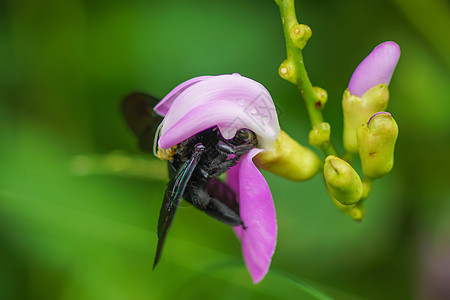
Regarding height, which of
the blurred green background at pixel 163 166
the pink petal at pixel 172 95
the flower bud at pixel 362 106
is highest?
the flower bud at pixel 362 106

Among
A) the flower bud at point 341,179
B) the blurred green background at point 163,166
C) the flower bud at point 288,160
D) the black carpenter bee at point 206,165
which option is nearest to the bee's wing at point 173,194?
the black carpenter bee at point 206,165

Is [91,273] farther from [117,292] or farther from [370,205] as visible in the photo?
[370,205]

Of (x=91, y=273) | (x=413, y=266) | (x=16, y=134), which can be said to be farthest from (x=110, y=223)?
(x=413, y=266)

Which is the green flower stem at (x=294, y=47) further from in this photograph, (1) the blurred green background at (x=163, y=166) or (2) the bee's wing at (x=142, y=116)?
(1) the blurred green background at (x=163, y=166)

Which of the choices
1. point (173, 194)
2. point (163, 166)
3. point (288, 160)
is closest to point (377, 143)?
point (288, 160)

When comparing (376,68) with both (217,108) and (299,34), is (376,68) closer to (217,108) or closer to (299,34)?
(299,34)

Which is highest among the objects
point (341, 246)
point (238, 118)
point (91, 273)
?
point (238, 118)

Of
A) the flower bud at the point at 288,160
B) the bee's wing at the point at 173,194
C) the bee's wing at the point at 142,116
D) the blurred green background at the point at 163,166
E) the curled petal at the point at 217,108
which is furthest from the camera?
the blurred green background at the point at 163,166

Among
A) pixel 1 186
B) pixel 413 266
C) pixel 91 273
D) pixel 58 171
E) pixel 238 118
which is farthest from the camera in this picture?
pixel 58 171
